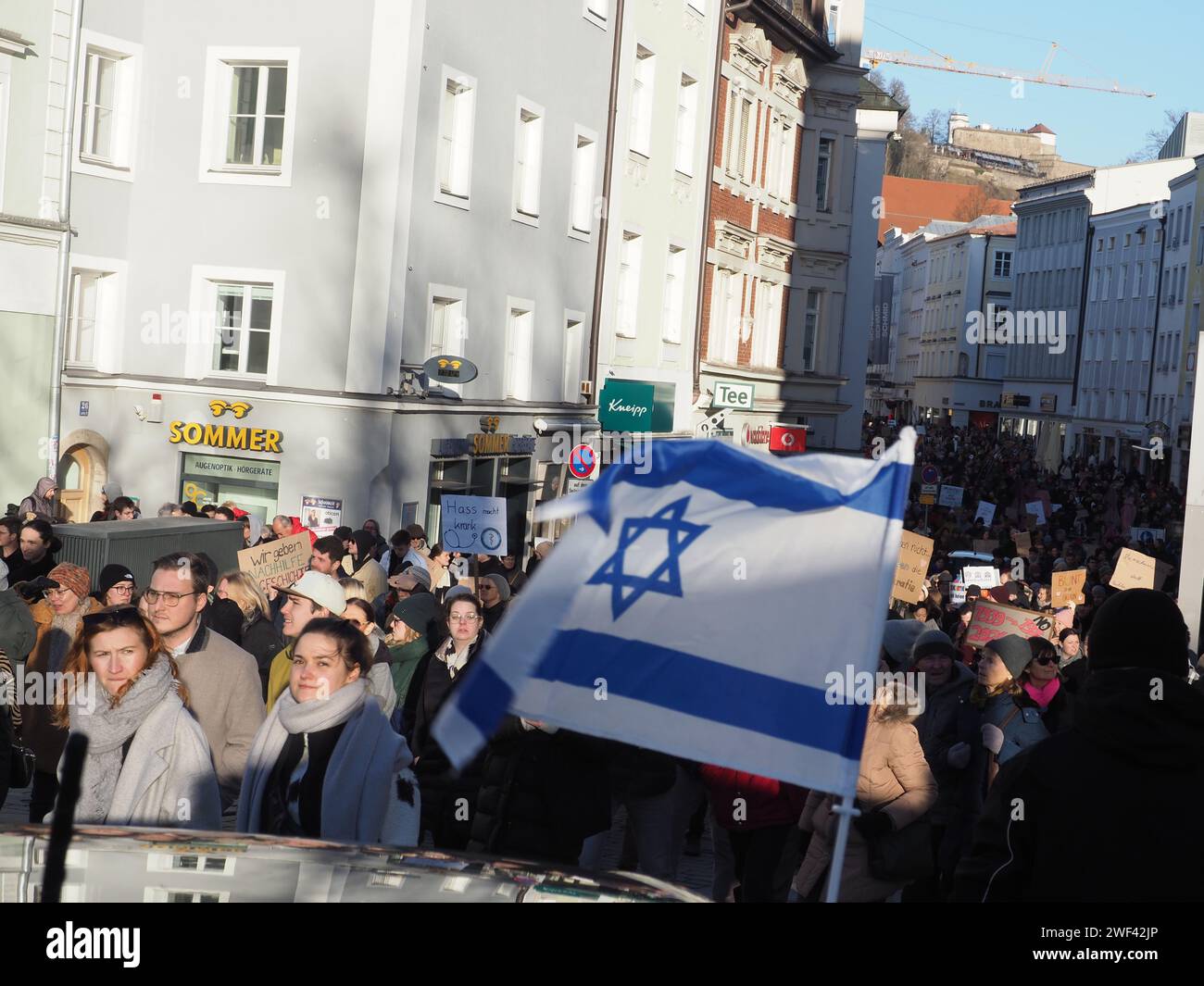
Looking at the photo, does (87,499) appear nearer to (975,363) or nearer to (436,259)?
(436,259)

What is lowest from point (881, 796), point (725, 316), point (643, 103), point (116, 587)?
point (881, 796)

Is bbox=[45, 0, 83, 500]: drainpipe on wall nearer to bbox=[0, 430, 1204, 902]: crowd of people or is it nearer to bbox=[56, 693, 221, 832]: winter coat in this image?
bbox=[0, 430, 1204, 902]: crowd of people

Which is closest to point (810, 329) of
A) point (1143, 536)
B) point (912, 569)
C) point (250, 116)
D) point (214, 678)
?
point (1143, 536)

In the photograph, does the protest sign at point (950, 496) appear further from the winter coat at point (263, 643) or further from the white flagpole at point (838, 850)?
the white flagpole at point (838, 850)

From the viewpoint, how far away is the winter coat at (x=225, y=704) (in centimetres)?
646

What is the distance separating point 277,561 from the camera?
44.3ft

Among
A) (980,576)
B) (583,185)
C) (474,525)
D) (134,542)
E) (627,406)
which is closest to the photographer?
(134,542)

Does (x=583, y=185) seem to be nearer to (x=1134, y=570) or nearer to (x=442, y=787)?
(x=1134, y=570)

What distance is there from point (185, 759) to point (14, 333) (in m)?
18.1

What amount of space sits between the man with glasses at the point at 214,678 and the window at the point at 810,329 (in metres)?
37.1

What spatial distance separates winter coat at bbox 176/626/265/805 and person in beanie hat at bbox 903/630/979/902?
3640 mm

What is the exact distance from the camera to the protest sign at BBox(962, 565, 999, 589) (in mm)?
19672

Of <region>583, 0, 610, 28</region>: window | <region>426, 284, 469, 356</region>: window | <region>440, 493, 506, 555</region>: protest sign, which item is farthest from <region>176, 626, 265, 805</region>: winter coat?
<region>583, 0, 610, 28</region>: window

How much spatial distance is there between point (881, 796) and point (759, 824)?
0.78 meters
